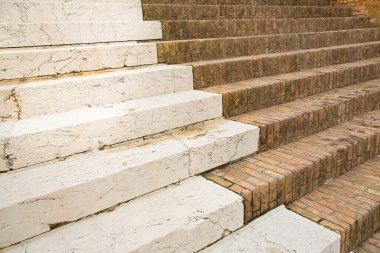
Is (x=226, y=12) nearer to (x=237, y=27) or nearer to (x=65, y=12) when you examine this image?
(x=237, y=27)

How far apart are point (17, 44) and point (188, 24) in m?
1.57

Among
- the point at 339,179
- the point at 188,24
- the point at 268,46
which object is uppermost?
the point at 188,24

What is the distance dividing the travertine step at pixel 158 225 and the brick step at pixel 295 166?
12 centimetres

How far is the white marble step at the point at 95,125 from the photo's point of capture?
1.50 m

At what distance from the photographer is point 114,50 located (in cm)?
228

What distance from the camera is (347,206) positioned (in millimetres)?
1683

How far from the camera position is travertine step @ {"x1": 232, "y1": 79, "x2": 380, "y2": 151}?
2.09 m

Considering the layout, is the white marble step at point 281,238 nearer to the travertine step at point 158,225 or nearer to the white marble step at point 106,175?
the travertine step at point 158,225

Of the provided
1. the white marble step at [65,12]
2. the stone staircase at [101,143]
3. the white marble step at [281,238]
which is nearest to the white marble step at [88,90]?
the stone staircase at [101,143]

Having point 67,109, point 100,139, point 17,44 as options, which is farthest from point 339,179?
point 17,44

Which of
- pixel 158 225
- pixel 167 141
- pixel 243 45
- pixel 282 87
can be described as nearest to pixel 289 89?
pixel 282 87

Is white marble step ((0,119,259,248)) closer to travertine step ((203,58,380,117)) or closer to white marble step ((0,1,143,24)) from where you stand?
travertine step ((203,58,380,117))

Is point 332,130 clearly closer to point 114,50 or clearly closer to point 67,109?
point 114,50

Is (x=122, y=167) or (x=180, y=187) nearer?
(x=122, y=167)
